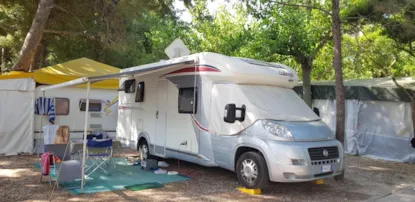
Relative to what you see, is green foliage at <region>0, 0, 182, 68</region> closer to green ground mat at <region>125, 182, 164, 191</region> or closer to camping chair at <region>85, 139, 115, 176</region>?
camping chair at <region>85, 139, 115, 176</region>

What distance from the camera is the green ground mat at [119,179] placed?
6652 millimetres

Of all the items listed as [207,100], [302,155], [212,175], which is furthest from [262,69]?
[212,175]

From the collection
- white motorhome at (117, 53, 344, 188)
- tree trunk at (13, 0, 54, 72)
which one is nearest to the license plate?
white motorhome at (117, 53, 344, 188)

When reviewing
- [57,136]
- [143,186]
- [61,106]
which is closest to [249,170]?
[143,186]

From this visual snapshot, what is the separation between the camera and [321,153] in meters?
6.27

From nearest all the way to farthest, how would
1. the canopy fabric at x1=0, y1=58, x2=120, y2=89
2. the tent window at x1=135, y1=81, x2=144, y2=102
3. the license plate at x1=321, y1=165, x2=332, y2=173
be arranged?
the license plate at x1=321, y1=165, x2=332, y2=173 < the tent window at x1=135, y1=81, x2=144, y2=102 < the canopy fabric at x1=0, y1=58, x2=120, y2=89

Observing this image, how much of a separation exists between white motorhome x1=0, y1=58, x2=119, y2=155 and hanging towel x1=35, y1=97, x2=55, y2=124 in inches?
3.3

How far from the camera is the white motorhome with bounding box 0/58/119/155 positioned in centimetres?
1005

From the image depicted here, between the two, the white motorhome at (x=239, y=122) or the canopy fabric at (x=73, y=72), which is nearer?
the white motorhome at (x=239, y=122)

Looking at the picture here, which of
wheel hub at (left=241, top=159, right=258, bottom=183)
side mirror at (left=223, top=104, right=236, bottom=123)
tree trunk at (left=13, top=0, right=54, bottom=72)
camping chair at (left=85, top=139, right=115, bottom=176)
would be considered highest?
tree trunk at (left=13, top=0, right=54, bottom=72)

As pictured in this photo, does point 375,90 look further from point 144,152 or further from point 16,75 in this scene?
point 16,75

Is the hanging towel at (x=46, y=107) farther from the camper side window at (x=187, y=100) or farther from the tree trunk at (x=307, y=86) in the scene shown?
the tree trunk at (x=307, y=86)

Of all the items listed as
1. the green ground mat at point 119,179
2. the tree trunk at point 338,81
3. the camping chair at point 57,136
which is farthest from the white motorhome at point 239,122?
the camping chair at point 57,136

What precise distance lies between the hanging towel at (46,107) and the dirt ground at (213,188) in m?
1.88
